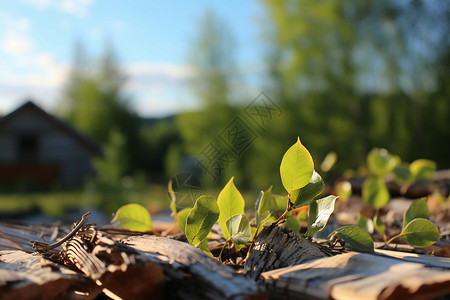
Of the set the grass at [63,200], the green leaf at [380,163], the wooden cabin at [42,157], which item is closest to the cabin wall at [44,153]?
the wooden cabin at [42,157]

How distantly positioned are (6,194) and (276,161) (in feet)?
22.6

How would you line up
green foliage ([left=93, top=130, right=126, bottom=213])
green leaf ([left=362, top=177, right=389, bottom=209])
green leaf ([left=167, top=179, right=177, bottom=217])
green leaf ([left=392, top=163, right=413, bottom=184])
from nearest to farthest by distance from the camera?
green leaf ([left=167, top=179, right=177, bottom=217]), green leaf ([left=362, top=177, right=389, bottom=209]), green leaf ([left=392, top=163, right=413, bottom=184]), green foliage ([left=93, top=130, right=126, bottom=213])

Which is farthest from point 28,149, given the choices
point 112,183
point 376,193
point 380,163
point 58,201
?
point 376,193

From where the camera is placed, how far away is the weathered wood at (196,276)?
1.39ft

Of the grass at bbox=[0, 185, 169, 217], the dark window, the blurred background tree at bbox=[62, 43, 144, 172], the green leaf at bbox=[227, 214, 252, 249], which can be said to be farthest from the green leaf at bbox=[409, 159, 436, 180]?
the blurred background tree at bbox=[62, 43, 144, 172]

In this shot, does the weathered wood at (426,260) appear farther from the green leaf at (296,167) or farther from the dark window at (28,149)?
the dark window at (28,149)

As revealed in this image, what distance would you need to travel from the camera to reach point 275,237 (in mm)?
596

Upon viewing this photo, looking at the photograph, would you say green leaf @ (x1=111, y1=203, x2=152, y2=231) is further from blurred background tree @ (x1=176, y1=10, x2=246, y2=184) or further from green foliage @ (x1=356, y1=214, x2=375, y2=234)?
blurred background tree @ (x1=176, y1=10, x2=246, y2=184)

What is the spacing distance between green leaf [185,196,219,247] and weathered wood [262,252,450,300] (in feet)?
0.41

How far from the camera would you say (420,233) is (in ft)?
2.16

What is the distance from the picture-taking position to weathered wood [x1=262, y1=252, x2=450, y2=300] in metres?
0.43

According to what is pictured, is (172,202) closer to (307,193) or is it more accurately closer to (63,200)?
(307,193)

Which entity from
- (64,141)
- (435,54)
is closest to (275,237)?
(435,54)

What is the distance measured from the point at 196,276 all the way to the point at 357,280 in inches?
7.3
